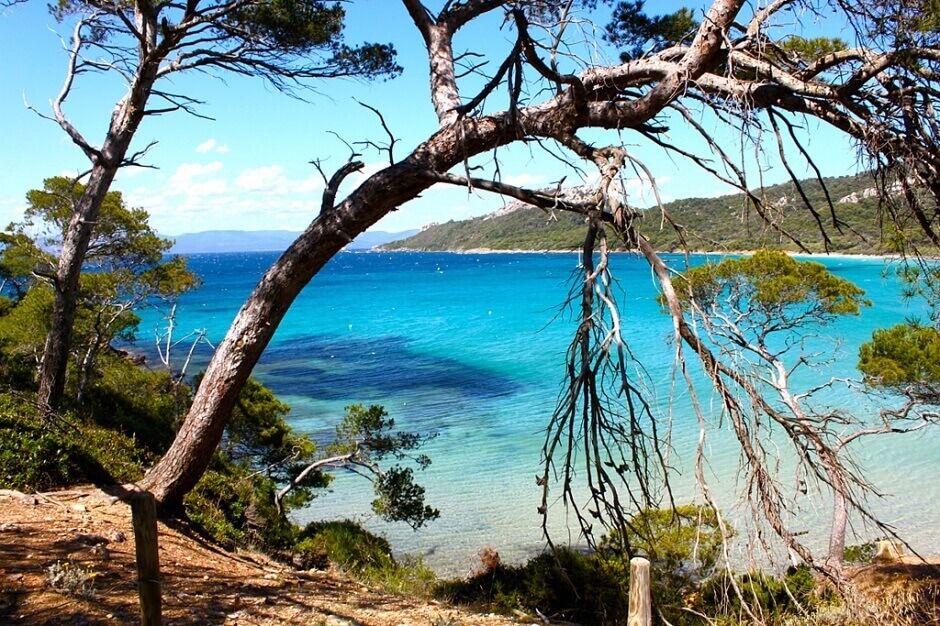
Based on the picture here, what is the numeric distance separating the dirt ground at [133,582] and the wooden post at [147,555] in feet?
2.15

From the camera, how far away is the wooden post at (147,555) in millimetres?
2525

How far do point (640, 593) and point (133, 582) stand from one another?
283cm

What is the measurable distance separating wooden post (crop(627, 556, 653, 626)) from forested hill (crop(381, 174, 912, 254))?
142 cm

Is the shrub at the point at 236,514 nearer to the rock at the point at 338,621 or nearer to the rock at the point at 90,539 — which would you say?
the rock at the point at 90,539

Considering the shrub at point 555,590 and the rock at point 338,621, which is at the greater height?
the rock at point 338,621

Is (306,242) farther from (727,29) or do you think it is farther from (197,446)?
(727,29)

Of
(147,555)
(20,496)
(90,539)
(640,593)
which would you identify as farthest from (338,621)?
(20,496)

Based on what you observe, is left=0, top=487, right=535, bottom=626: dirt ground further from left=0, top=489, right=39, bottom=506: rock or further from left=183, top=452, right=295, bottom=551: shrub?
left=183, top=452, right=295, bottom=551: shrub

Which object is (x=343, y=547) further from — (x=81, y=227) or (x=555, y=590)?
(x=81, y=227)

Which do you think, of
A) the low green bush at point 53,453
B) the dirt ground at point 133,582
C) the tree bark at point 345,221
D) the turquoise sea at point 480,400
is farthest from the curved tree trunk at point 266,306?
the turquoise sea at point 480,400

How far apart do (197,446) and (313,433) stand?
42.7 feet

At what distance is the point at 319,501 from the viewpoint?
13180mm

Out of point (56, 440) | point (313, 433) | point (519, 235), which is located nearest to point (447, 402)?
point (313, 433)

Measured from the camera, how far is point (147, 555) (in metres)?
2.62
